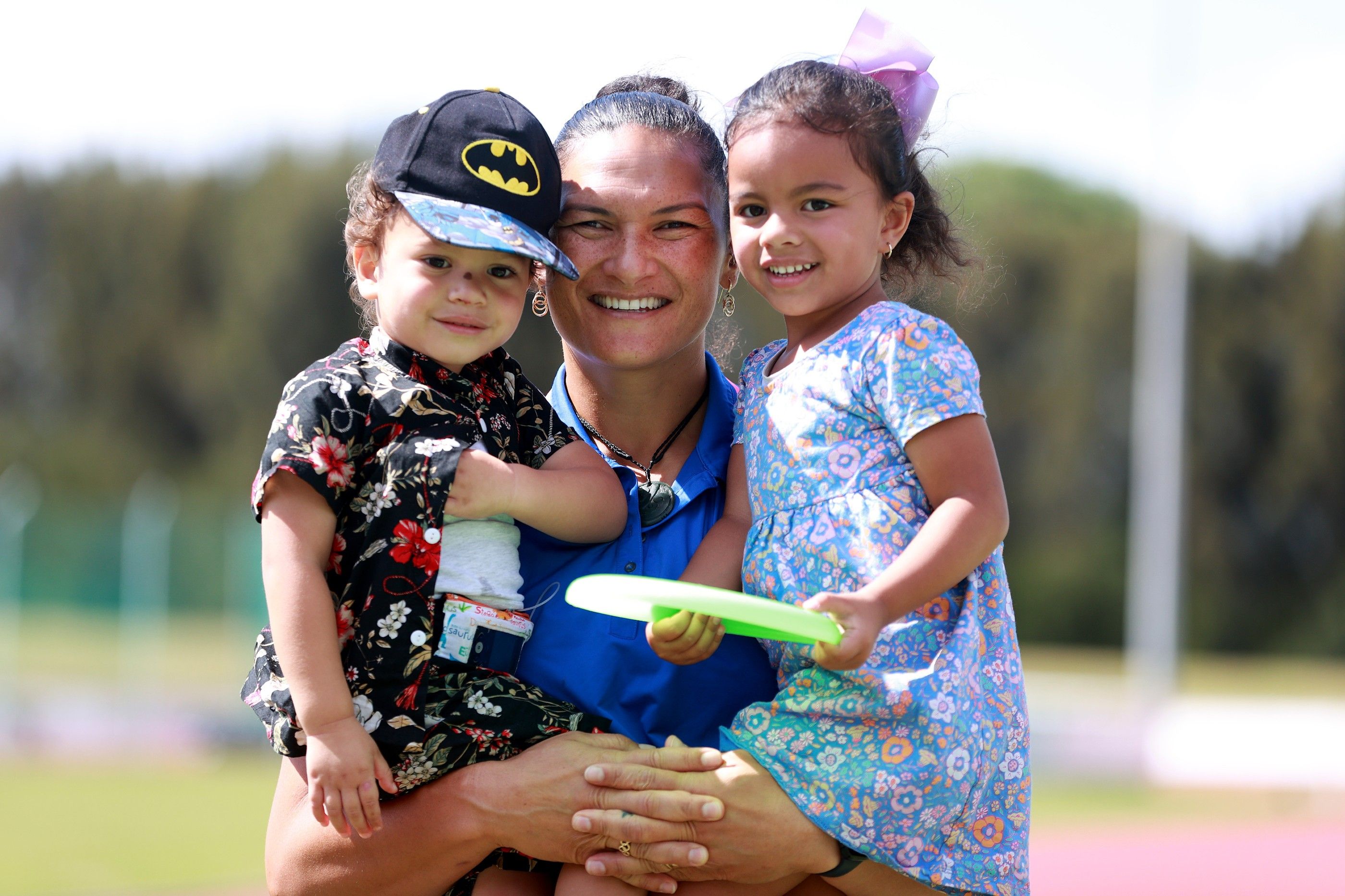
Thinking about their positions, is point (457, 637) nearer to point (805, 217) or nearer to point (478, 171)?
→ point (478, 171)

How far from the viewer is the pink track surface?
11172 millimetres

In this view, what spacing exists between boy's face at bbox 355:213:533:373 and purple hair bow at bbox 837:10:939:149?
0.93 m

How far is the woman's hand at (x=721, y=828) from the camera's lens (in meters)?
2.61

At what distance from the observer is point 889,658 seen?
2627mm

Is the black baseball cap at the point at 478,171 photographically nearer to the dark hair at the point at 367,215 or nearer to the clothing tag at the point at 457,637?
the dark hair at the point at 367,215

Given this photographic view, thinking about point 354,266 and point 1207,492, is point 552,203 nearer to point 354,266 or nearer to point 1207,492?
point 354,266

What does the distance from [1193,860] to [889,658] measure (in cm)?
1078

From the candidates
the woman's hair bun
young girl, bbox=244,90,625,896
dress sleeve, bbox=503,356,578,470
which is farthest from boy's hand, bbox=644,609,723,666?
the woman's hair bun

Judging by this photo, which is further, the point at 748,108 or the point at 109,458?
the point at 109,458

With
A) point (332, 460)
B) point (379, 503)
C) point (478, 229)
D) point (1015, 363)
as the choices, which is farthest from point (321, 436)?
point (1015, 363)

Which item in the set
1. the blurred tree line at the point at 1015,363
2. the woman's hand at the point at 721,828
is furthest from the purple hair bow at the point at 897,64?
the blurred tree line at the point at 1015,363

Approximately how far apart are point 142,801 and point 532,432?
13.0m

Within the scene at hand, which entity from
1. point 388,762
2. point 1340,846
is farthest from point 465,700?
point 1340,846

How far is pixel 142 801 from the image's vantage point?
14266 millimetres
